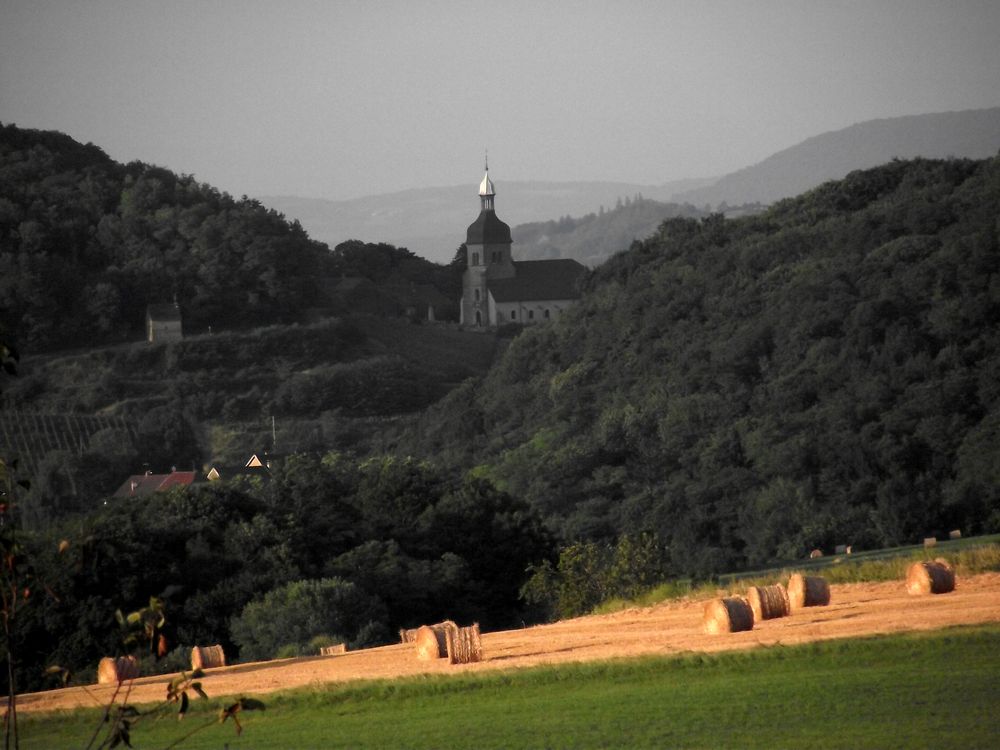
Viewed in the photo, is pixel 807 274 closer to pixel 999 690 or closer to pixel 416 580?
pixel 416 580

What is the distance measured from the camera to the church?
100688 millimetres

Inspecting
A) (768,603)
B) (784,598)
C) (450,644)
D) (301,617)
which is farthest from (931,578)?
(301,617)

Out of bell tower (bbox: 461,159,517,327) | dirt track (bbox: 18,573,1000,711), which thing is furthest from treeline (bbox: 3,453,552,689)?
bell tower (bbox: 461,159,517,327)

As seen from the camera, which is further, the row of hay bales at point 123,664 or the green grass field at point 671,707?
the row of hay bales at point 123,664

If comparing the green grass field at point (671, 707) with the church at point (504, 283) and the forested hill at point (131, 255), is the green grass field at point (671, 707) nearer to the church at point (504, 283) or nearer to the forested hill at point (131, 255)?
the forested hill at point (131, 255)

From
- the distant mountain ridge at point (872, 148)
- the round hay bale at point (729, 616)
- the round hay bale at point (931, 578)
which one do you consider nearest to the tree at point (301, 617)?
the round hay bale at point (729, 616)

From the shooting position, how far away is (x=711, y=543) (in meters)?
39.6

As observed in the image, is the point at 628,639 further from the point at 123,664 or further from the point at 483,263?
the point at 483,263

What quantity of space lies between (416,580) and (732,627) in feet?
45.8

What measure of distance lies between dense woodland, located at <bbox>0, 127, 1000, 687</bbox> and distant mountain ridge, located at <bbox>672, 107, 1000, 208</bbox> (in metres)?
29.9

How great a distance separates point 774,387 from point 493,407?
14.8 m

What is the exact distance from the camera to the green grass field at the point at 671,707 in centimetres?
1150

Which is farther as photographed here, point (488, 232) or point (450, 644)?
point (488, 232)

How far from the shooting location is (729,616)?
1631 cm
